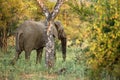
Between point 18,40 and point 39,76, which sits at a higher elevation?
point 18,40

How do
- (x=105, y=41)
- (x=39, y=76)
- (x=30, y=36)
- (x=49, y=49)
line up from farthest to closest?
1. (x=30, y=36)
2. (x=49, y=49)
3. (x=39, y=76)
4. (x=105, y=41)

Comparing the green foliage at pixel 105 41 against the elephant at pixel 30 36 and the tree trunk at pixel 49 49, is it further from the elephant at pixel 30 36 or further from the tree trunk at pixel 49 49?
the elephant at pixel 30 36

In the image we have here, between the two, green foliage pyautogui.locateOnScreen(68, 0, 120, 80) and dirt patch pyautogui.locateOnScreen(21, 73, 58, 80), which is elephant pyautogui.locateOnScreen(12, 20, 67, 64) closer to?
dirt patch pyautogui.locateOnScreen(21, 73, 58, 80)

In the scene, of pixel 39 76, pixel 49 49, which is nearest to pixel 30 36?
pixel 49 49

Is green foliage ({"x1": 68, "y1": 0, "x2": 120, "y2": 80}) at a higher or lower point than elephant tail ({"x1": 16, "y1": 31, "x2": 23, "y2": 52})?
higher

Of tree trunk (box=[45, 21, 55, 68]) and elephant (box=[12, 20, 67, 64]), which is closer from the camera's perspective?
tree trunk (box=[45, 21, 55, 68])

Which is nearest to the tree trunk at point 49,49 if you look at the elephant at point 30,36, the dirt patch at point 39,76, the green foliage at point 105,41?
the dirt patch at point 39,76

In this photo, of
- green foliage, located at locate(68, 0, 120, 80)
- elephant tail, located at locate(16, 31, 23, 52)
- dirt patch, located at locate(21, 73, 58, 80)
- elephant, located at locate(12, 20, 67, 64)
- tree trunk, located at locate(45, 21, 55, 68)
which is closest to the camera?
green foliage, located at locate(68, 0, 120, 80)

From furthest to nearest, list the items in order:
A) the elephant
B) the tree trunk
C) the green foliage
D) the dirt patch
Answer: the elephant → the tree trunk → the dirt patch → the green foliage

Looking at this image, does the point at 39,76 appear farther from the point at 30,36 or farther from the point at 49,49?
the point at 30,36

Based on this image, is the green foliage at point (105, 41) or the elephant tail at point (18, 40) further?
the elephant tail at point (18, 40)

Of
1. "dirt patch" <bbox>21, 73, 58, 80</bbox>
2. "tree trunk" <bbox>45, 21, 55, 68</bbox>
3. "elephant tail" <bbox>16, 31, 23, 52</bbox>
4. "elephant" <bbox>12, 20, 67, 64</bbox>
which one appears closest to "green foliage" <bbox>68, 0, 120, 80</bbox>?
"dirt patch" <bbox>21, 73, 58, 80</bbox>

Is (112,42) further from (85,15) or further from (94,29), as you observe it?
(85,15)

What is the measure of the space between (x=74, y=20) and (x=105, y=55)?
33047 millimetres
